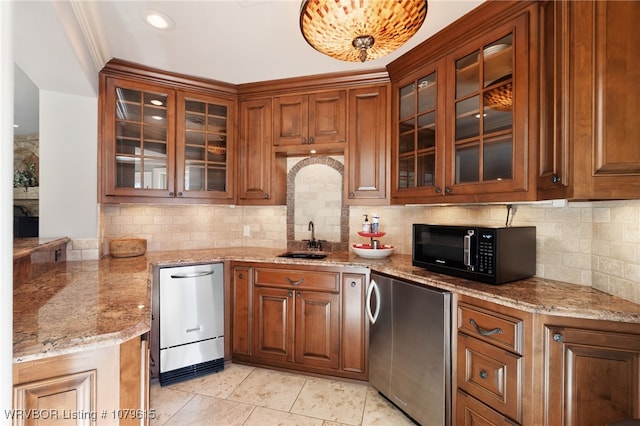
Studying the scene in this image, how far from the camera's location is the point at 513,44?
1657mm

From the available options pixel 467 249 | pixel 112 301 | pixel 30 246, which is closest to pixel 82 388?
pixel 112 301

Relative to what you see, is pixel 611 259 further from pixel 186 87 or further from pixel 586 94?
pixel 186 87

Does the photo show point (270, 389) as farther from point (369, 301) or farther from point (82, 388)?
point (82, 388)

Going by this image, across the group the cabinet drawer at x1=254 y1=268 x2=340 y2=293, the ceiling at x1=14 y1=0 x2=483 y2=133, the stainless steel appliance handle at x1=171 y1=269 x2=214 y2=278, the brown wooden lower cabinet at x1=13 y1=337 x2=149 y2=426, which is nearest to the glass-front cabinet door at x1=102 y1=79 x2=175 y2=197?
the ceiling at x1=14 y1=0 x2=483 y2=133

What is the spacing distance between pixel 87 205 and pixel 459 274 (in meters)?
2.75

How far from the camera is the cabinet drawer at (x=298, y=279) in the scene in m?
2.37

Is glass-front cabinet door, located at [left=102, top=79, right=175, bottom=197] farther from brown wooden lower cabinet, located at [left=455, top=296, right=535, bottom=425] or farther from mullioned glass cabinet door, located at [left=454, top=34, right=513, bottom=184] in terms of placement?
brown wooden lower cabinet, located at [left=455, top=296, right=535, bottom=425]

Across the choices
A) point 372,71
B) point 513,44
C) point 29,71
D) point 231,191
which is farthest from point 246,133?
point 513,44

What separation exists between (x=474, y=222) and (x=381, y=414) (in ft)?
4.94

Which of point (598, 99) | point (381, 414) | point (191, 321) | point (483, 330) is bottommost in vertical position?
point (381, 414)

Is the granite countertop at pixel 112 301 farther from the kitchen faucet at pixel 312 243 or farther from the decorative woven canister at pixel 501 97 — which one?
the decorative woven canister at pixel 501 97

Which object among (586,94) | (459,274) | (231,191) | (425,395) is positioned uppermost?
(586,94)

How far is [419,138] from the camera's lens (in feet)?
7.34

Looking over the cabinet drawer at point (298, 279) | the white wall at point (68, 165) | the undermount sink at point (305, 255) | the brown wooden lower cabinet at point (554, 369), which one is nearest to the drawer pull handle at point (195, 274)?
the cabinet drawer at point (298, 279)
